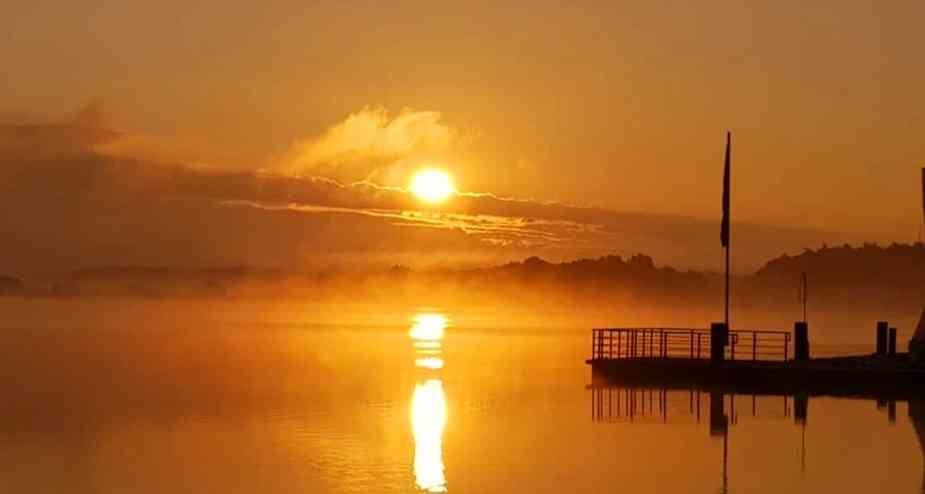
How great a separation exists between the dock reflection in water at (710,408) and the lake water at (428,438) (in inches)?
6.1

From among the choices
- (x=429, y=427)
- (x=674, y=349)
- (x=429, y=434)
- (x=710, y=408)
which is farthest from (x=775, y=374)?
(x=674, y=349)

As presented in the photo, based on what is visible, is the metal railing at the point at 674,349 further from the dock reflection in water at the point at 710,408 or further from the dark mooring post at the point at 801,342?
the dock reflection in water at the point at 710,408

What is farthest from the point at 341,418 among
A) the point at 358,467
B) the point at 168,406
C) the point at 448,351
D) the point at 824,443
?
the point at 448,351

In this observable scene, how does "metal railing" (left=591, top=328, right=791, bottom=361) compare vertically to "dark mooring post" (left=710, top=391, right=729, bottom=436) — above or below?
Answer: above

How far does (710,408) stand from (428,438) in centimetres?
1172

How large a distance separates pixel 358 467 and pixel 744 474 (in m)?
9.90

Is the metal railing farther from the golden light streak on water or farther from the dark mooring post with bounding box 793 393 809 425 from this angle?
the golden light streak on water

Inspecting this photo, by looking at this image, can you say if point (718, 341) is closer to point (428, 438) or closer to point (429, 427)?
point (429, 427)

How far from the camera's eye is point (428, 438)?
44.1 meters

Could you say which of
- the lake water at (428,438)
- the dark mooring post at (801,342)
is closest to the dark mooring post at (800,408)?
the lake water at (428,438)

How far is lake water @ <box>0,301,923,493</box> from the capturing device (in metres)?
35.1

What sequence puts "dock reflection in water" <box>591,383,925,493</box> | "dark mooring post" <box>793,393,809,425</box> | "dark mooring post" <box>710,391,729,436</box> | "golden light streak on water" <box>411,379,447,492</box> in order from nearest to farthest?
"golden light streak on water" <box>411,379,447,492</box>
"dark mooring post" <box>710,391,729,436</box>
"dock reflection in water" <box>591,383,925,493</box>
"dark mooring post" <box>793,393,809,425</box>

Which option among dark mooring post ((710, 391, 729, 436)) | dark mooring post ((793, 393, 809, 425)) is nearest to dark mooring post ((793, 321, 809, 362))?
dark mooring post ((793, 393, 809, 425))

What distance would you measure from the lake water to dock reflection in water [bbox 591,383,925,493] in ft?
0.51
